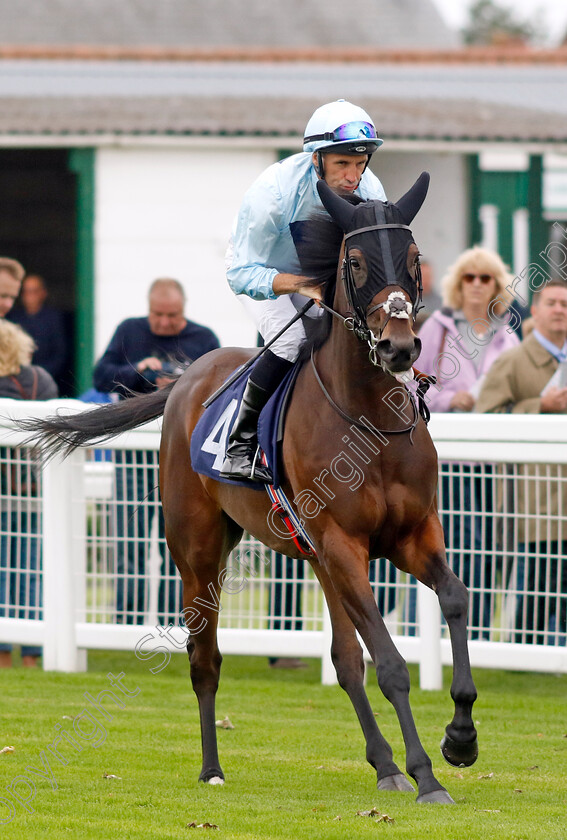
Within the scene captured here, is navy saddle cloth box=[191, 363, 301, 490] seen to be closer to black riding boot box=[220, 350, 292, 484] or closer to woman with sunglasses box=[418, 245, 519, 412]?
black riding boot box=[220, 350, 292, 484]

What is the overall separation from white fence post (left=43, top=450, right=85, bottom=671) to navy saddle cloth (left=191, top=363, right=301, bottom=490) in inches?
67.4

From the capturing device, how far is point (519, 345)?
267 inches

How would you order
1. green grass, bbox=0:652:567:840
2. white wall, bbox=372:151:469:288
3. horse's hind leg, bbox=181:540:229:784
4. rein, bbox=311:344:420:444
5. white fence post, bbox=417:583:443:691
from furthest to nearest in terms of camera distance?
1. white wall, bbox=372:151:469:288
2. white fence post, bbox=417:583:443:691
3. horse's hind leg, bbox=181:540:229:784
4. rein, bbox=311:344:420:444
5. green grass, bbox=0:652:567:840

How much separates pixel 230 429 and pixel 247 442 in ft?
0.41

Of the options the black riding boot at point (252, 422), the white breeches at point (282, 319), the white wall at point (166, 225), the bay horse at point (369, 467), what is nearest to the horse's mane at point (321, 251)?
the bay horse at point (369, 467)

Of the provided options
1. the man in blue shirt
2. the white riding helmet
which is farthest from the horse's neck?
the man in blue shirt

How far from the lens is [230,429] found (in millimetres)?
4832

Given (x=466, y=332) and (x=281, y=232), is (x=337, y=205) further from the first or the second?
(x=466, y=332)

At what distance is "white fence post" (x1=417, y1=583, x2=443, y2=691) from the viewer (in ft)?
19.9

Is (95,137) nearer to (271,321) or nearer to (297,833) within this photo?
(271,321)

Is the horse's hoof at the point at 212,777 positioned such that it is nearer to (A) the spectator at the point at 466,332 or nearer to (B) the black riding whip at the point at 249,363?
(B) the black riding whip at the point at 249,363

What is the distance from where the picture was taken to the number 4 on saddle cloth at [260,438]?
14.9 ft

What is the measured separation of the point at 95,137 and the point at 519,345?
6059 mm

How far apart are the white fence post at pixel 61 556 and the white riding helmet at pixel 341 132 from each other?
2.78m
